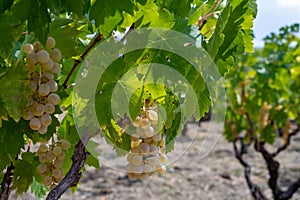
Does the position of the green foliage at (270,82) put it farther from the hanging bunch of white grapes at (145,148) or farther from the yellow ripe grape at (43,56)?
the yellow ripe grape at (43,56)

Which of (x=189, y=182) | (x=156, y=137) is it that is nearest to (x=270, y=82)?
(x=189, y=182)

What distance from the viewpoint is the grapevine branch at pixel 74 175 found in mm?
1176

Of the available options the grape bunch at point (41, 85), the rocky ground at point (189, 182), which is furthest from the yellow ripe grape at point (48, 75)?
the rocky ground at point (189, 182)

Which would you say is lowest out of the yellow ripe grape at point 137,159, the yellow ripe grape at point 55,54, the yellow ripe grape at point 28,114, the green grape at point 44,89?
the yellow ripe grape at point 137,159

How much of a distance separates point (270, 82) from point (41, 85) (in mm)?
3512

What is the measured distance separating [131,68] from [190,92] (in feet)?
0.51

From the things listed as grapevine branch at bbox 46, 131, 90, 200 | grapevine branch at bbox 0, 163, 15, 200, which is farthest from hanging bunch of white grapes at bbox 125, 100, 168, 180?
grapevine branch at bbox 0, 163, 15, 200

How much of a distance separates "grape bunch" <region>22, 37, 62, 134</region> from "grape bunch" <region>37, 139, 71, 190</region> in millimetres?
295

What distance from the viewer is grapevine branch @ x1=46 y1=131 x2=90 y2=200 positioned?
3.86ft

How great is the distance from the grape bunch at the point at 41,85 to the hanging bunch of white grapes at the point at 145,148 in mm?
285

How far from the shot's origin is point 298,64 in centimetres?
411

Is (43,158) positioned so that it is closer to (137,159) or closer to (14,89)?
(137,159)

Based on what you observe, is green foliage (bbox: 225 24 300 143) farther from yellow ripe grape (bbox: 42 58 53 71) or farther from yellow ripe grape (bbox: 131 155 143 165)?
yellow ripe grape (bbox: 42 58 53 71)

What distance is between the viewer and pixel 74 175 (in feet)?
3.90
